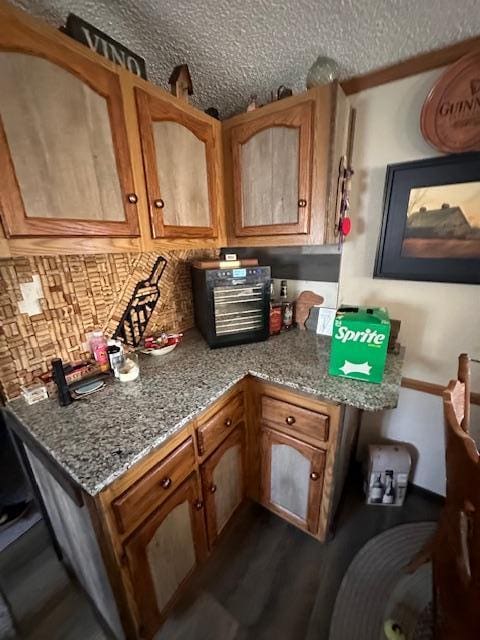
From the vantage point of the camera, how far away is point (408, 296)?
51.0 inches

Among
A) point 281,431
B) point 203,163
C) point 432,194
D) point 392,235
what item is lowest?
point 281,431

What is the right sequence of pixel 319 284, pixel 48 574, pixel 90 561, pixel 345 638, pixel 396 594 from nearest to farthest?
pixel 90 561 < pixel 345 638 < pixel 396 594 < pixel 48 574 < pixel 319 284

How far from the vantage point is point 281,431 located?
117 centimetres

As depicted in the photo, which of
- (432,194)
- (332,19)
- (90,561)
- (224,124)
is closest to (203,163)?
(224,124)

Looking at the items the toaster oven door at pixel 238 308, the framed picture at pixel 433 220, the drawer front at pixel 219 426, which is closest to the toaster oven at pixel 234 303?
the toaster oven door at pixel 238 308

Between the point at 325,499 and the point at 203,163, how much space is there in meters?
1.58

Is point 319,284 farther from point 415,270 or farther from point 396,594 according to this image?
point 396,594

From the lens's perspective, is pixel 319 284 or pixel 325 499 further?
pixel 319 284

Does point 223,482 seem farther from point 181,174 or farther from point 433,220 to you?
point 433,220

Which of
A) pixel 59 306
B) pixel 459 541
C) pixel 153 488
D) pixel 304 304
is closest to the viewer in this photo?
pixel 459 541

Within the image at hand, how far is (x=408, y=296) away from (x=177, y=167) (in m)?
1.23

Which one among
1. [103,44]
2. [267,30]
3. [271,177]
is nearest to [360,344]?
[271,177]

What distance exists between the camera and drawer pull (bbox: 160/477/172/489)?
83 cm

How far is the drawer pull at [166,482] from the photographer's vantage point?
834 mm
